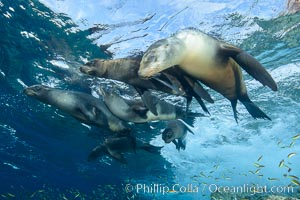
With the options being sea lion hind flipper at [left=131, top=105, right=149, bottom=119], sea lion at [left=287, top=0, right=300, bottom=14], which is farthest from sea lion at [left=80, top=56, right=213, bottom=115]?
sea lion at [left=287, top=0, right=300, bottom=14]

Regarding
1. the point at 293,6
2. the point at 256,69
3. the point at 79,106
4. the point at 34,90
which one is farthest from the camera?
the point at 293,6

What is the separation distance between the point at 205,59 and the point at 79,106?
3.34 m

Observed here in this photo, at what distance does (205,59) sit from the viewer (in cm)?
443

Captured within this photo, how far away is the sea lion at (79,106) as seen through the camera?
6.36 meters

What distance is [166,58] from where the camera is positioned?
11.7 feet

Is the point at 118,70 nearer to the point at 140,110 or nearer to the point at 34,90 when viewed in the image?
the point at 140,110

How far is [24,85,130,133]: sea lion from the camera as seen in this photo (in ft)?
20.9

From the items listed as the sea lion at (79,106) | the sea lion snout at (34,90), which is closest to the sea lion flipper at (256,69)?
the sea lion at (79,106)

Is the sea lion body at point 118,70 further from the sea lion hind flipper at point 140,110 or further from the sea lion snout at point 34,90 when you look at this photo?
the sea lion snout at point 34,90

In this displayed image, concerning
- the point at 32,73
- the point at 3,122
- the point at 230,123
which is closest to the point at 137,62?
the point at 32,73

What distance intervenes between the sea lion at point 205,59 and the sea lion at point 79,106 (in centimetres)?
289

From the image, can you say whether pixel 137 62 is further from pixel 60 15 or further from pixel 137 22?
pixel 60 15

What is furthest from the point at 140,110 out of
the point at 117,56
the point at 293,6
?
the point at 293,6

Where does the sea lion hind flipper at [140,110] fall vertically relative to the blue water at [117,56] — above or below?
below
